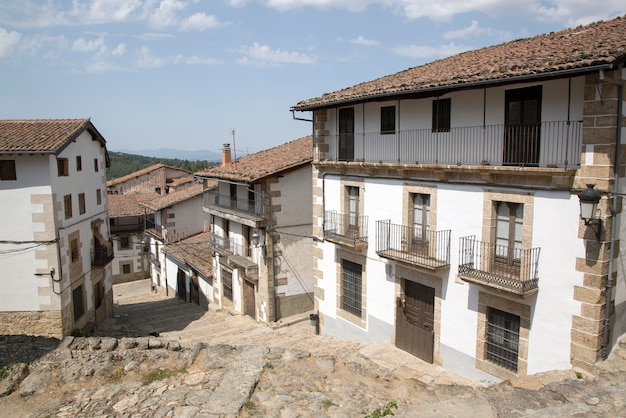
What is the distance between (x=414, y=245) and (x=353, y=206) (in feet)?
9.51

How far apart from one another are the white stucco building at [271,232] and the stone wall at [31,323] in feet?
24.5

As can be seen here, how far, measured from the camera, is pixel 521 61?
10250 millimetres

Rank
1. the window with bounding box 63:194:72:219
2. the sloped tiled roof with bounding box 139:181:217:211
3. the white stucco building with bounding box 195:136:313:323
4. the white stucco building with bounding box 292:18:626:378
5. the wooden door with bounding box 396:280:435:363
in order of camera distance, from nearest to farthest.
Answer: the white stucco building with bounding box 292:18:626:378 → the wooden door with bounding box 396:280:435:363 → the window with bounding box 63:194:72:219 → the white stucco building with bounding box 195:136:313:323 → the sloped tiled roof with bounding box 139:181:217:211

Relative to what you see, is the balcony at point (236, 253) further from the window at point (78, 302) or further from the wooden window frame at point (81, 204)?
the window at point (78, 302)

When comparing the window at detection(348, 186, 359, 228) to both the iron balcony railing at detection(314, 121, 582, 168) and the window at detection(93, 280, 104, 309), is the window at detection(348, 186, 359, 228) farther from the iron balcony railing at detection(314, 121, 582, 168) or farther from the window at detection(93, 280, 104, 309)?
the window at detection(93, 280, 104, 309)

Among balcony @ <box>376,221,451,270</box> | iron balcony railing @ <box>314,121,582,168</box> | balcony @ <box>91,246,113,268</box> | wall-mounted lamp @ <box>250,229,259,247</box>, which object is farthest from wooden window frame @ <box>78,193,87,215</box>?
balcony @ <box>376,221,451,270</box>

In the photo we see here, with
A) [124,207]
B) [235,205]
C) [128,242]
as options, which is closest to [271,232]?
[235,205]

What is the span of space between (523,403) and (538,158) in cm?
498

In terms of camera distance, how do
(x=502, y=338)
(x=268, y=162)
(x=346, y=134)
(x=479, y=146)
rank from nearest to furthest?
(x=502, y=338), (x=479, y=146), (x=346, y=134), (x=268, y=162)

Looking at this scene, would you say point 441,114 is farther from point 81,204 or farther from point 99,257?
point 99,257

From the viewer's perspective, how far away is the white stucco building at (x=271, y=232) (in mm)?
19734

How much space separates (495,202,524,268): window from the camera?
10.6m

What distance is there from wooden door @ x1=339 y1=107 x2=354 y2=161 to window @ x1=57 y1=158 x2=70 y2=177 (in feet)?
34.1

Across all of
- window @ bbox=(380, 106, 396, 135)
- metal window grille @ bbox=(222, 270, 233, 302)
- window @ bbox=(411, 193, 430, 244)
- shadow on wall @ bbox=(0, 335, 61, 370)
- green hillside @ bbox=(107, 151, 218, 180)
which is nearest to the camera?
shadow on wall @ bbox=(0, 335, 61, 370)
